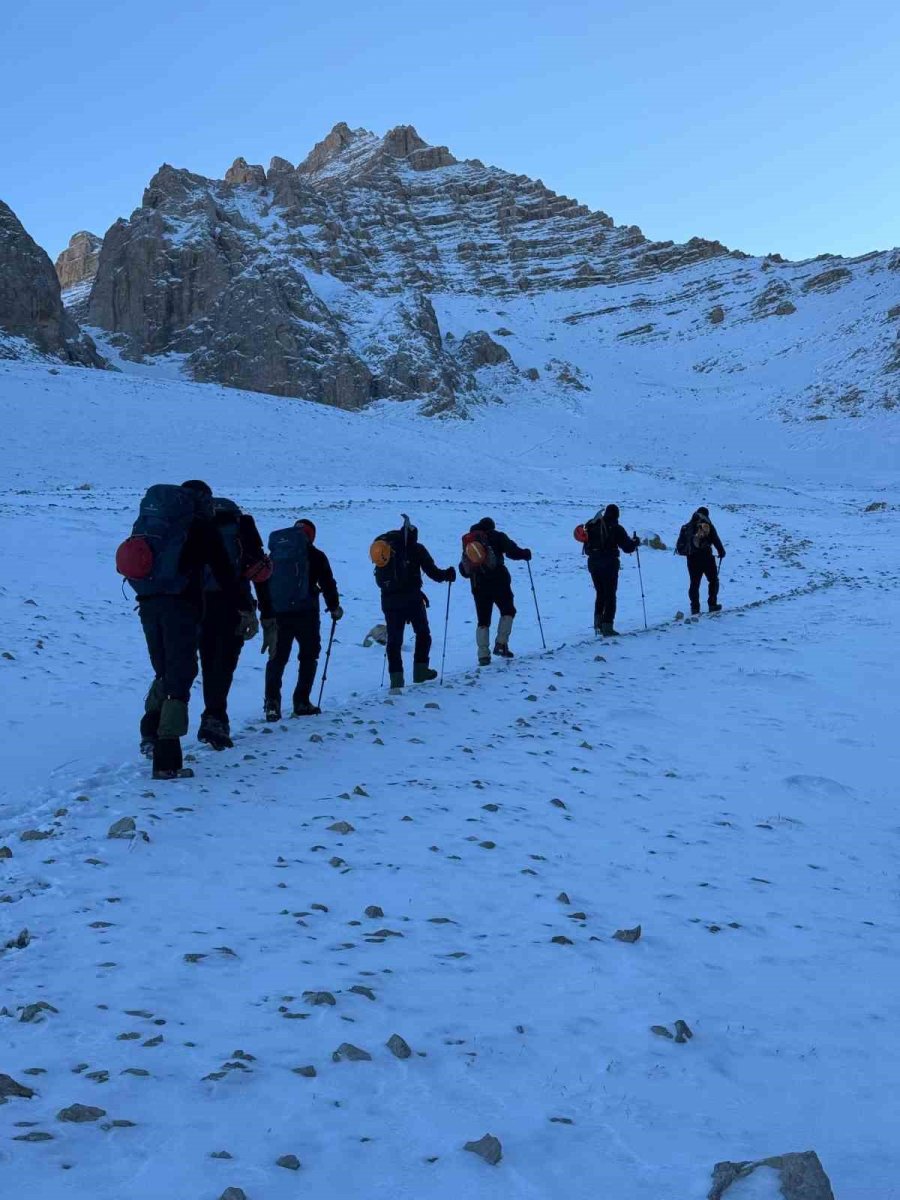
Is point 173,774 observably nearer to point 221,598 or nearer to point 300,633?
point 221,598

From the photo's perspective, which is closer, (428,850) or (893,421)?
(428,850)

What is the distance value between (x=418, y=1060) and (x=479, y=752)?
467cm

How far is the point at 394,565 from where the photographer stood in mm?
10812

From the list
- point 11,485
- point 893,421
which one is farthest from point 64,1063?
point 893,421

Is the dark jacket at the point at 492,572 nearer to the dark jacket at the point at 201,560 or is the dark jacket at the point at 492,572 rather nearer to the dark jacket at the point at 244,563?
the dark jacket at the point at 244,563

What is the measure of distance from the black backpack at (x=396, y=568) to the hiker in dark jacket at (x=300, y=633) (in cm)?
99

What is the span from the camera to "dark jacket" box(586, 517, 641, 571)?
1416cm

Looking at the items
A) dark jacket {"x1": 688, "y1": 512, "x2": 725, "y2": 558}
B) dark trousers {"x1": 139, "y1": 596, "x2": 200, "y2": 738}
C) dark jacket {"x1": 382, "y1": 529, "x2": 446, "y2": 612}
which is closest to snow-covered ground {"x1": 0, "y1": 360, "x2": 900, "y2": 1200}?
dark trousers {"x1": 139, "y1": 596, "x2": 200, "y2": 738}

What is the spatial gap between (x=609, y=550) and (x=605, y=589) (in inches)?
26.2

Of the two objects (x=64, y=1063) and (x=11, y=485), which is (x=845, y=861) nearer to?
(x=64, y=1063)

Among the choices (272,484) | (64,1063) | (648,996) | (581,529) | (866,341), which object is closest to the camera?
(64,1063)

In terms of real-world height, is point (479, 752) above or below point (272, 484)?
below

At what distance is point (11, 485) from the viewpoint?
3266 cm

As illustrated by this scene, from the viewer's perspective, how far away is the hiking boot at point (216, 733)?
7.70m
